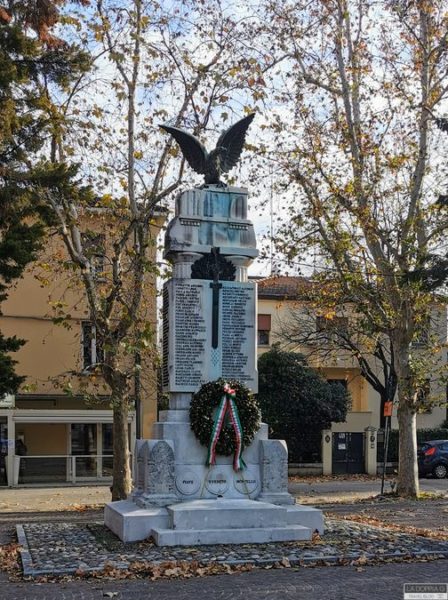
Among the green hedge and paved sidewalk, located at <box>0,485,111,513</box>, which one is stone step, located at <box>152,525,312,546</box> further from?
the green hedge

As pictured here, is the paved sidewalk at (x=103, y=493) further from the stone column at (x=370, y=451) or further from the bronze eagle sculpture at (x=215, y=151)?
the bronze eagle sculpture at (x=215, y=151)

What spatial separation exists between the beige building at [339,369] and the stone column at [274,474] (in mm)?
11262

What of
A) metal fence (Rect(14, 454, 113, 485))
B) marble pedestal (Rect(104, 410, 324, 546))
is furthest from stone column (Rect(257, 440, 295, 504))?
metal fence (Rect(14, 454, 113, 485))

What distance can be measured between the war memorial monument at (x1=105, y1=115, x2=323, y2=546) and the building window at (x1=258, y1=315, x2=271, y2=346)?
29602 mm

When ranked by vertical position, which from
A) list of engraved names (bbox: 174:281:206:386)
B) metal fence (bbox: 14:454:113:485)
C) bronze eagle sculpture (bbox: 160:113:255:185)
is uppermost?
bronze eagle sculpture (bbox: 160:113:255:185)

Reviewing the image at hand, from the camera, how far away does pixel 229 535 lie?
35.2 ft

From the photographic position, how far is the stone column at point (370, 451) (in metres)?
33.7

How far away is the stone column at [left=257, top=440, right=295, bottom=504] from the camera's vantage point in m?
12.0

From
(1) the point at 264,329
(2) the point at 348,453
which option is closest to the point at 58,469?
(2) the point at 348,453

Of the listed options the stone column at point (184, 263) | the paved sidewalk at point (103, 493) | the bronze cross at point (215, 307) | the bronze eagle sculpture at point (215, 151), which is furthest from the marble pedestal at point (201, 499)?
the paved sidewalk at point (103, 493)

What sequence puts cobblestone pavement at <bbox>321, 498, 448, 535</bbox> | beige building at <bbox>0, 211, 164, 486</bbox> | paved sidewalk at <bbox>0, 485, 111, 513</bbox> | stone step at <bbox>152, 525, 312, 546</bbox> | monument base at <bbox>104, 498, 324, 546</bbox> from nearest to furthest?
stone step at <bbox>152, 525, 312, 546</bbox> → monument base at <bbox>104, 498, 324, 546</bbox> → cobblestone pavement at <bbox>321, 498, 448, 535</bbox> → paved sidewalk at <bbox>0, 485, 111, 513</bbox> → beige building at <bbox>0, 211, 164, 486</bbox>

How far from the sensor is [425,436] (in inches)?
1523

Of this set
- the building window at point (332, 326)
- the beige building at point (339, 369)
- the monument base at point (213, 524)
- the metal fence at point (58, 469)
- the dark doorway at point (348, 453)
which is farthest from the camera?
the dark doorway at point (348, 453)

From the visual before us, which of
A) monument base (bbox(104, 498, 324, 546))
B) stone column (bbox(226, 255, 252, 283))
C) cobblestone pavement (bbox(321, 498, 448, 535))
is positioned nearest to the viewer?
monument base (bbox(104, 498, 324, 546))
